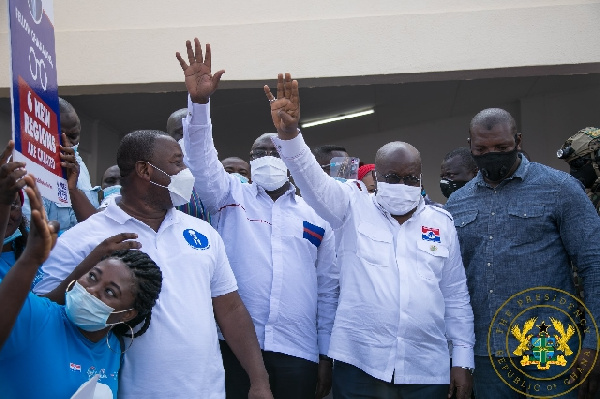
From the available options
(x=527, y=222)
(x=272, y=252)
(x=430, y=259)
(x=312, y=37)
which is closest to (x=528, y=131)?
(x=312, y=37)

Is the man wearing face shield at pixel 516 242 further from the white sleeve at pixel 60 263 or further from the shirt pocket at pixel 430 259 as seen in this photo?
the white sleeve at pixel 60 263

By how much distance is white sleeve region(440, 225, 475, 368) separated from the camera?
150 inches

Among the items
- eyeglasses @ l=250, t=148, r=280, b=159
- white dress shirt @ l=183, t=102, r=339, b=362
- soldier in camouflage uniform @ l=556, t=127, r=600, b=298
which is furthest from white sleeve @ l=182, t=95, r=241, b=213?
soldier in camouflage uniform @ l=556, t=127, r=600, b=298

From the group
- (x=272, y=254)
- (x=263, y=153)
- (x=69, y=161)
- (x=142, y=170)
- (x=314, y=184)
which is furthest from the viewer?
(x=263, y=153)

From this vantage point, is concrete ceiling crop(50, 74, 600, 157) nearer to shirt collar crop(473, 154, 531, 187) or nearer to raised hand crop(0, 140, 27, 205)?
shirt collar crop(473, 154, 531, 187)

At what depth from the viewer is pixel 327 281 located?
13.6 ft

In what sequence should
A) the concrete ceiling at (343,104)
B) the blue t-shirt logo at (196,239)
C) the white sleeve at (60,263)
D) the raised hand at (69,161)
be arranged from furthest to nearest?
the concrete ceiling at (343,104) < the blue t-shirt logo at (196,239) < the raised hand at (69,161) < the white sleeve at (60,263)

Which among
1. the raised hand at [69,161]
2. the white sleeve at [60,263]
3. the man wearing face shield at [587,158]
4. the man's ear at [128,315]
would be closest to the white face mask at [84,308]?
the man's ear at [128,315]

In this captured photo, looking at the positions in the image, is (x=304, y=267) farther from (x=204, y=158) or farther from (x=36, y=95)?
(x=36, y=95)

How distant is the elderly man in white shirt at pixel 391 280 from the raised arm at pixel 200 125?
41cm

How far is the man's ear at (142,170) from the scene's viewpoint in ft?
11.0

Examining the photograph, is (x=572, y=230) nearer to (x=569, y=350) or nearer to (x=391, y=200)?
(x=569, y=350)

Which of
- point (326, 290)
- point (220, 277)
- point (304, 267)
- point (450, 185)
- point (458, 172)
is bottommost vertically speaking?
point (326, 290)

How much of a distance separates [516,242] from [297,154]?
138 cm
